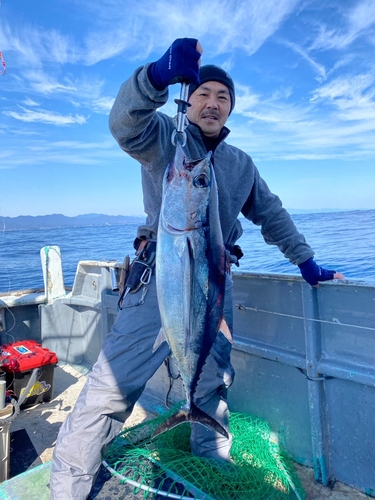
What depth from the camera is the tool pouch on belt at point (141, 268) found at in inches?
113

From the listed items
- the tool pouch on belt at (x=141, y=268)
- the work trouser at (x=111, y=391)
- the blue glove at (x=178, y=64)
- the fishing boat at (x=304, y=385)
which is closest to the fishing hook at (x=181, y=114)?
the blue glove at (x=178, y=64)

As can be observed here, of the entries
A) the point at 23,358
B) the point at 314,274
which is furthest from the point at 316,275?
the point at 23,358

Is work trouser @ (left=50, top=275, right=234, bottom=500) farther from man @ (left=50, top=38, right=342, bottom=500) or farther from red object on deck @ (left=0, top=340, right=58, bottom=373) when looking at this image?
red object on deck @ (left=0, top=340, right=58, bottom=373)

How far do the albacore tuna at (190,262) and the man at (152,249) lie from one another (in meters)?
0.31

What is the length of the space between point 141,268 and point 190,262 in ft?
2.64

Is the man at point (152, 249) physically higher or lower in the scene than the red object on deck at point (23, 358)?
higher

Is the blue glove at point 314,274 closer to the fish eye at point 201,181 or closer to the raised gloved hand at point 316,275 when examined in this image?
the raised gloved hand at point 316,275

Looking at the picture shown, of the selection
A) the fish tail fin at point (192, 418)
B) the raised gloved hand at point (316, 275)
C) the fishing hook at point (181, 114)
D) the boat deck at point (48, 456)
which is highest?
the fishing hook at point (181, 114)

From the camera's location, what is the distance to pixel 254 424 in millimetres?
3613

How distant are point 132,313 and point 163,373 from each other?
2.05 metres

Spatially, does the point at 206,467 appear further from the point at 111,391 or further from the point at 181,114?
the point at 181,114

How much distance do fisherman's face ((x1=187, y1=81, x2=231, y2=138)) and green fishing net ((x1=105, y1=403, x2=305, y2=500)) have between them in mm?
2585

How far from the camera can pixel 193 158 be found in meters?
2.94

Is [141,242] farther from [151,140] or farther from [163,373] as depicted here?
[163,373]
